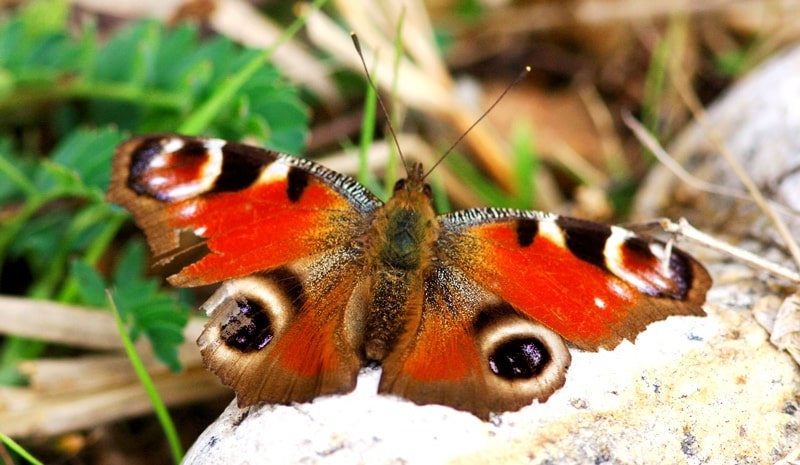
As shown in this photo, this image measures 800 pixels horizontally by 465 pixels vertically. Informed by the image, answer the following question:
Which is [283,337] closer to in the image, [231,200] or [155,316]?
[231,200]

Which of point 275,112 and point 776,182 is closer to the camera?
point 776,182

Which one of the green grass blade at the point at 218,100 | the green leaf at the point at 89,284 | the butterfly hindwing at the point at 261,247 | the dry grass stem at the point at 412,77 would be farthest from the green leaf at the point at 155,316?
the dry grass stem at the point at 412,77

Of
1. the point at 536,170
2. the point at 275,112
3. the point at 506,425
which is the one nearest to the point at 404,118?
the point at 536,170

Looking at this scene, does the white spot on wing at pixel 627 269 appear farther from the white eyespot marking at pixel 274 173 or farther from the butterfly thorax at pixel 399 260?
the white eyespot marking at pixel 274 173

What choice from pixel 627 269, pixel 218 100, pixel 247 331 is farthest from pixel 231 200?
pixel 627 269

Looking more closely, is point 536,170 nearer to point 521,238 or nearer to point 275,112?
point 275,112

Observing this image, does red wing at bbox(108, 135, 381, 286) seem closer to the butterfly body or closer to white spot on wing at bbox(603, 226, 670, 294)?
the butterfly body

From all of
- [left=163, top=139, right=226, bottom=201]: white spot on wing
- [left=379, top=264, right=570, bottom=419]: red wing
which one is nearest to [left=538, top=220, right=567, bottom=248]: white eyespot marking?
[left=379, top=264, right=570, bottom=419]: red wing
